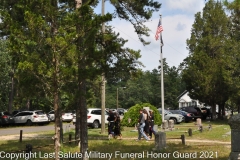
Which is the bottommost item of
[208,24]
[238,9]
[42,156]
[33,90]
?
[42,156]

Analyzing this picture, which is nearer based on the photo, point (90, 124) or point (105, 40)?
point (105, 40)

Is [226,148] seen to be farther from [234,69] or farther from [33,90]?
[234,69]

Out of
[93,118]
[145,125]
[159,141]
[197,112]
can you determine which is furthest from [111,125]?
[197,112]

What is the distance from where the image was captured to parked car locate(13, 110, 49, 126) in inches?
1362

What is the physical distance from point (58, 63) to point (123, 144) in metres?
7.91

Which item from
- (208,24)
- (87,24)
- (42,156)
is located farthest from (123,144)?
(208,24)

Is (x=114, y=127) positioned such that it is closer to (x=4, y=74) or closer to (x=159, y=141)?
(x=159, y=141)

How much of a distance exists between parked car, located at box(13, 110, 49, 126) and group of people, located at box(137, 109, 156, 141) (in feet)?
61.0

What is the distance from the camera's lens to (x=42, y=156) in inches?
518

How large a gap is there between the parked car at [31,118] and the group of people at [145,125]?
18604 millimetres

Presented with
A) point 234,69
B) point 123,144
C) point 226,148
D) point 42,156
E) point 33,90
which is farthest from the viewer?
point 234,69

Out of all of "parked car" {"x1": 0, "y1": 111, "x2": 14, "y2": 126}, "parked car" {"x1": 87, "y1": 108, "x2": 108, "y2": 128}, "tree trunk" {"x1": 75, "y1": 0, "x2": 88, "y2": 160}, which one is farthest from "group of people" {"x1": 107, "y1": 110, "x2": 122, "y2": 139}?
"parked car" {"x1": 0, "y1": 111, "x2": 14, "y2": 126}

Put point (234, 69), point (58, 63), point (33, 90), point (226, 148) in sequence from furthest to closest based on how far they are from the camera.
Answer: point (234, 69)
point (226, 148)
point (33, 90)
point (58, 63)

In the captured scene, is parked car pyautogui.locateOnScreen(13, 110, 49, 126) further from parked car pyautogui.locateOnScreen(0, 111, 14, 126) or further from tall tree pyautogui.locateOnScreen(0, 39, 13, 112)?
tall tree pyautogui.locateOnScreen(0, 39, 13, 112)
